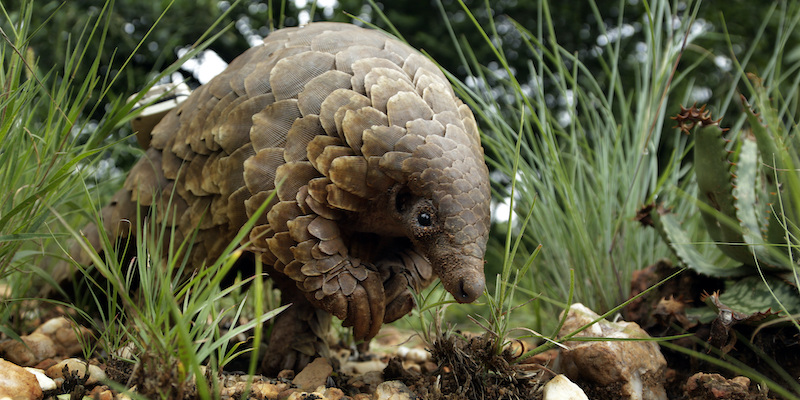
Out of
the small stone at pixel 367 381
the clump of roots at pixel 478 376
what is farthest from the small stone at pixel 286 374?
the clump of roots at pixel 478 376

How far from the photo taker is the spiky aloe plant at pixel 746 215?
69.1 inches

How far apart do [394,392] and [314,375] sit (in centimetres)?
30

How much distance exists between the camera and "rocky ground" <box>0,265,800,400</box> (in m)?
1.45

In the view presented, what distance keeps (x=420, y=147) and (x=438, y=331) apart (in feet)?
1.70

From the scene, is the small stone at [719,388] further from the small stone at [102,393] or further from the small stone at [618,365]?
the small stone at [102,393]

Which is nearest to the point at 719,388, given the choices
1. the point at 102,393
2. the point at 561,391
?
the point at 561,391

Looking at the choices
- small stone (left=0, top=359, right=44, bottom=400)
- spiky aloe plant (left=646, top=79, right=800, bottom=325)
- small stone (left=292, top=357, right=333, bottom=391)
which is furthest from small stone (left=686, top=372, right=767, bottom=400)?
small stone (left=0, top=359, right=44, bottom=400)

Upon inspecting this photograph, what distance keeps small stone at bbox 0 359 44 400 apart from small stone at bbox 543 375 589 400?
47.1 inches

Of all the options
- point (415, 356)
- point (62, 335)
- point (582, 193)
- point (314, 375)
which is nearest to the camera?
point (314, 375)

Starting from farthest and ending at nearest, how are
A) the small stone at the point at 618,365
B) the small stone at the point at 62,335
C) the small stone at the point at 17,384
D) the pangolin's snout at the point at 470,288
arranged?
the small stone at the point at 62,335, the small stone at the point at 618,365, the pangolin's snout at the point at 470,288, the small stone at the point at 17,384

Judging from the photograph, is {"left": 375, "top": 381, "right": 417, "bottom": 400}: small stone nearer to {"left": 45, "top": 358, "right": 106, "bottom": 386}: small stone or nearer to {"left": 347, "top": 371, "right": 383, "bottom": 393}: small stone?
→ {"left": 347, "top": 371, "right": 383, "bottom": 393}: small stone

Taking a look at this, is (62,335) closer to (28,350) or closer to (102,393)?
(28,350)

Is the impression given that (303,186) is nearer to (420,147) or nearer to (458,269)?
(420,147)

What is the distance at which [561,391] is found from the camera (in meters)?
1.48
